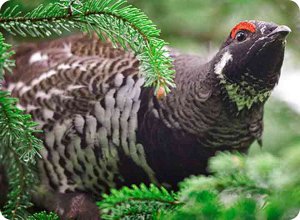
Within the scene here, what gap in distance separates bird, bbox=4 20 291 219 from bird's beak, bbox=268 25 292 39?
2 cm

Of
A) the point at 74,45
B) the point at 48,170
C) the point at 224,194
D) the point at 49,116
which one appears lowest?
the point at 224,194

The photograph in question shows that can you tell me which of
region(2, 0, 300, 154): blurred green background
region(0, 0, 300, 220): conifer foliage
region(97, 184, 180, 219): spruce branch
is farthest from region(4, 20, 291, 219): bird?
region(97, 184, 180, 219): spruce branch

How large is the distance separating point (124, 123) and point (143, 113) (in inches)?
2.4

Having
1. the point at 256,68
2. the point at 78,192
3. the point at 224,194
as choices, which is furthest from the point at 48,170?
the point at 224,194

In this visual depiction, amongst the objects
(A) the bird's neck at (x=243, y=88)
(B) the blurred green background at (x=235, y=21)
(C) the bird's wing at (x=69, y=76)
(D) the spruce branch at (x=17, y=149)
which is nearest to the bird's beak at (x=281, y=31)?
(A) the bird's neck at (x=243, y=88)

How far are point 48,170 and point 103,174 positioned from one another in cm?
18

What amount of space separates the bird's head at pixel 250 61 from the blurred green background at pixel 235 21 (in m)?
0.23

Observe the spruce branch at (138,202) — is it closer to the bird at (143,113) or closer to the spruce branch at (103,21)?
the spruce branch at (103,21)

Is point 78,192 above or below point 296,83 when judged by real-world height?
below

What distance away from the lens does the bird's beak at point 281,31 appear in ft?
4.61

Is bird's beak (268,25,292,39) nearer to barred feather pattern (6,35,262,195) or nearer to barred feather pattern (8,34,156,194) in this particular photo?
barred feather pattern (6,35,262,195)

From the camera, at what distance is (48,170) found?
1807 mm

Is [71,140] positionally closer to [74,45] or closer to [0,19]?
[74,45]

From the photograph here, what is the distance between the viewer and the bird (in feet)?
5.11
